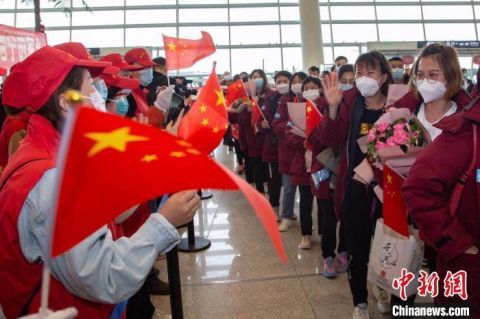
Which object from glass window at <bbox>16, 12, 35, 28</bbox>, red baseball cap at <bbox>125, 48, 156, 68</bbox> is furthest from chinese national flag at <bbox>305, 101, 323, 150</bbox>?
glass window at <bbox>16, 12, 35, 28</bbox>

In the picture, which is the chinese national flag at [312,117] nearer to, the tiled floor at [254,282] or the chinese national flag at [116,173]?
the tiled floor at [254,282]

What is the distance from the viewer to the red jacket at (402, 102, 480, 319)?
1528mm

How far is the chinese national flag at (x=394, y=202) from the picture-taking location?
196cm

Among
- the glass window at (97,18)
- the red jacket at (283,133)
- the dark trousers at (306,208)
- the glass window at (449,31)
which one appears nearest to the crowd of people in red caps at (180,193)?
the dark trousers at (306,208)

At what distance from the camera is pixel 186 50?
313 centimetres

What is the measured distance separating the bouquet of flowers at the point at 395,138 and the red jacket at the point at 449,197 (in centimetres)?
33

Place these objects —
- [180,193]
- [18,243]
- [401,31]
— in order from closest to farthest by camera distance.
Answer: [18,243] < [180,193] < [401,31]

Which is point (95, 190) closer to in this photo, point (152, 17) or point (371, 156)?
point (371, 156)

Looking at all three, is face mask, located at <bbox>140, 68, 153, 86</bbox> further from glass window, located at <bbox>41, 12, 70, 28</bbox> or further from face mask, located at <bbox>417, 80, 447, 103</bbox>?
glass window, located at <bbox>41, 12, 70, 28</bbox>

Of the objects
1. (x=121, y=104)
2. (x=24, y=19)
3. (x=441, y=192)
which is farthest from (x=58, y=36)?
(x=441, y=192)

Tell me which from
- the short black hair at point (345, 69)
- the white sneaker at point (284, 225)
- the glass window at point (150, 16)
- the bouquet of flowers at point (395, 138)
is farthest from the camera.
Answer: the glass window at point (150, 16)

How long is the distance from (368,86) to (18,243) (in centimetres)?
204

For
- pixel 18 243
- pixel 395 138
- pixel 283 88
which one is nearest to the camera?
pixel 18 243

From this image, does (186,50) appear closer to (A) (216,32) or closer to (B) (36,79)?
(B) (36,79)
